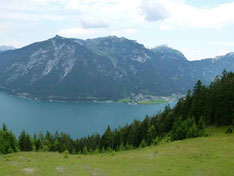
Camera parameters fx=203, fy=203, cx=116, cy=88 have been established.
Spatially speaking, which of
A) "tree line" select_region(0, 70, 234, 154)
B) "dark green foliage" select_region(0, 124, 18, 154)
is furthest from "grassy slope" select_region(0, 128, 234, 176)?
"dark green foliage" select_region(0, 124, 18, 154)

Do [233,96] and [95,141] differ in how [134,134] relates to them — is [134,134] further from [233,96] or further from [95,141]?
[233,96]

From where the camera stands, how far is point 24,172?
965 inches

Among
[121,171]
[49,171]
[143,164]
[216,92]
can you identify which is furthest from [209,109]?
[49,171]

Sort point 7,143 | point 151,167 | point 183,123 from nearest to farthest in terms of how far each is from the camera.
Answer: point 151,167 < point 183,123 < point 7,143

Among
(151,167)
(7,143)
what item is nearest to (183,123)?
(151,167)

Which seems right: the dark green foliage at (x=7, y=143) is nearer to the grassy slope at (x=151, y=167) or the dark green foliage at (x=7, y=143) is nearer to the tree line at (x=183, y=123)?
the tree line at (x=183, y=123)

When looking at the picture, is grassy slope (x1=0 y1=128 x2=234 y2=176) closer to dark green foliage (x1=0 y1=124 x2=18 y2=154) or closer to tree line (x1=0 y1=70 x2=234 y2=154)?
tree line (x1=0 y1=70 x2=234 y2=154)

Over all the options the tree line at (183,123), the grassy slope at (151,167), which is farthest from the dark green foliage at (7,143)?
the grassy slope at (151,167)

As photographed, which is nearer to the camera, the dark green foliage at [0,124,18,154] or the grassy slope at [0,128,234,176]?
the grassy slope at [0,128,234,176]

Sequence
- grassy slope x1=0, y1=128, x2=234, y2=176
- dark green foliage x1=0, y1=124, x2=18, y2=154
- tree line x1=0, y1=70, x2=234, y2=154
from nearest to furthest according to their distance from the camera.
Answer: grassy slope x1=0, y1=128, x2=234, y2=176
tree line x1=0, y1=70, x2=234, y2=154
dark green foliage x1=0, y1=124, x2=18, y2=154

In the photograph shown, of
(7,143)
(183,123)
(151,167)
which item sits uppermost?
(151,167)

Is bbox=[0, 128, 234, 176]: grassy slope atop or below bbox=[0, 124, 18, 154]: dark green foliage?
atop

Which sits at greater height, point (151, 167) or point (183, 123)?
point (151, 167)

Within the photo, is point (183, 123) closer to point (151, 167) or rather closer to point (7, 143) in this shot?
point (151, 167)
